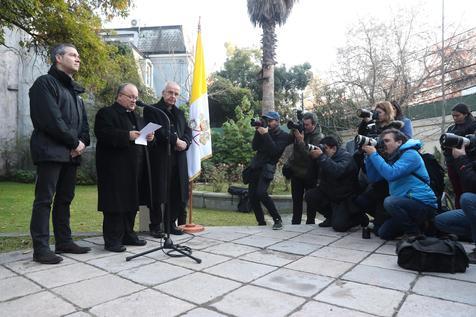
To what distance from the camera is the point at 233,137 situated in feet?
43.3

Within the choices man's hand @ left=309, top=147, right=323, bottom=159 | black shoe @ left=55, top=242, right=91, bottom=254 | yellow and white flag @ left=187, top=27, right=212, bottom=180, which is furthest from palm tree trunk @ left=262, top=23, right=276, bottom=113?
black shoe @ left=55, top=242, right=91, bottom=254

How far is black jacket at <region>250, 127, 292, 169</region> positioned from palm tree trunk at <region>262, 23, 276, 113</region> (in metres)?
5.81

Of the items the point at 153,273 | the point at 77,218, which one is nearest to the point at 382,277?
the point at 153,273

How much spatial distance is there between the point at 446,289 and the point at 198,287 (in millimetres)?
1882

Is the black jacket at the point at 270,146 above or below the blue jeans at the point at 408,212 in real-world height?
above

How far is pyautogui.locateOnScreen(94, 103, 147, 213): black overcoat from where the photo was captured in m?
3.76

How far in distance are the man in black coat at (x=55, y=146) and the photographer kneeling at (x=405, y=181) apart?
3.18m

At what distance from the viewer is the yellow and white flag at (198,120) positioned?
5188 millimetres

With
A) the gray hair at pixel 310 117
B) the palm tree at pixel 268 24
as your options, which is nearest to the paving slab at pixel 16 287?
the gray hair at pixel 310 117

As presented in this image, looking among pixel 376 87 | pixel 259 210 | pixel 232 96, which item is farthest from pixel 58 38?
pixel 232 96

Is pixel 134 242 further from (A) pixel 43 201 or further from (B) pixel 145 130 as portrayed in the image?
(B) pixel 145 130

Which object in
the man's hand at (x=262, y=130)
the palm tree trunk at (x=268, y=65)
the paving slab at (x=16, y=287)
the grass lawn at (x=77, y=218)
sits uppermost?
the palm tree trunk at (x=268, y=65)

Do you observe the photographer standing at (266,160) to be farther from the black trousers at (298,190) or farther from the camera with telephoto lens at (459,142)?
the camera with telephoto lens at (459,142)

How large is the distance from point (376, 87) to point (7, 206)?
11889 millimetres
